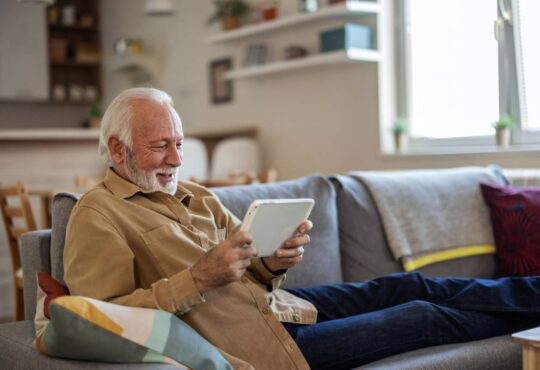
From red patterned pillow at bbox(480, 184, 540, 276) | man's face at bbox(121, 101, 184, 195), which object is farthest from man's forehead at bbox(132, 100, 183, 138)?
red patterned pillow at bbox(480, 184, 540, 276)

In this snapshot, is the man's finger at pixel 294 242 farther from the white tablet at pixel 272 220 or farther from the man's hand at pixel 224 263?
the man's hand at pixel 224 263

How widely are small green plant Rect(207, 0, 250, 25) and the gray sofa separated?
3.18 m

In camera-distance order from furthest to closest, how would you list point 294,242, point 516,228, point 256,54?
1. point 256,54
2. point 516,228
3. point 294,242

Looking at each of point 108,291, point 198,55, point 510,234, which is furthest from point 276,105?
point 108,291

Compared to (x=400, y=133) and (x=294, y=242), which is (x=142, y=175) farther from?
(x=400, y=133)

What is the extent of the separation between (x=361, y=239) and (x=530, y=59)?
1986 millimetres

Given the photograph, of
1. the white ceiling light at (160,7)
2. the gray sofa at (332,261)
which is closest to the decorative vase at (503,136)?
the gray sofa at (332,261)

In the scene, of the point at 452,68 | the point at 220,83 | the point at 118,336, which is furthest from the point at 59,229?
the point at 220,83

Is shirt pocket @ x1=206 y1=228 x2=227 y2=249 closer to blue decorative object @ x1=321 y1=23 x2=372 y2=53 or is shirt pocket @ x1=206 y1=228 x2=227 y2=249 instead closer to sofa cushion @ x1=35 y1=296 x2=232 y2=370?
sofa cushion @ x1=35 y1=296 x2=232 y2=370

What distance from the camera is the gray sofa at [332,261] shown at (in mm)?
1942

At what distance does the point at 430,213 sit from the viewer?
9.78 feet

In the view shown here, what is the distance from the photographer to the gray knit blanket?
2.84 meters

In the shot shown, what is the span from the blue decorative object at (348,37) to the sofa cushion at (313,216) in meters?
2.19

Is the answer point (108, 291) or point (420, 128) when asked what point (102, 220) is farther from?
point (420, 128)
